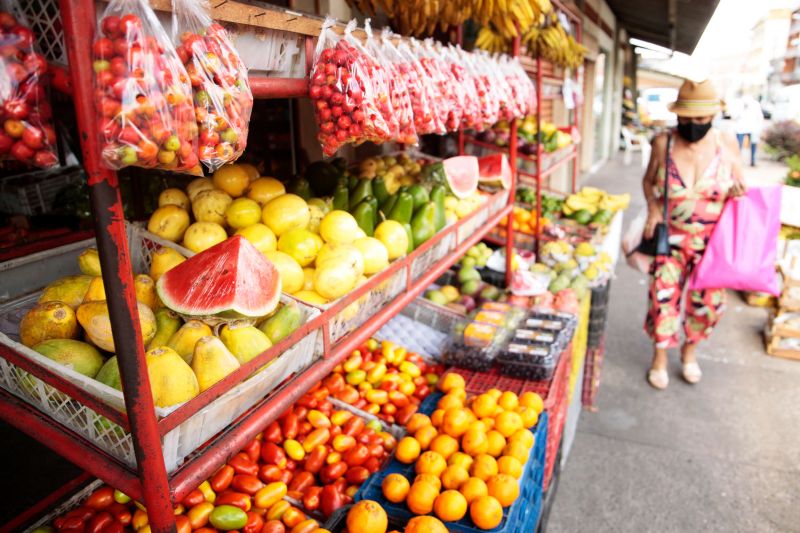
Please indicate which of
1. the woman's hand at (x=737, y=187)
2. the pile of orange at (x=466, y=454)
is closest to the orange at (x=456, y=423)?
the pile of orange at (x=466, y=454)

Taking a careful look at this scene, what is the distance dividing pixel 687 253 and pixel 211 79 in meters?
3.79

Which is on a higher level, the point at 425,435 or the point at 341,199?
the point at 341,199

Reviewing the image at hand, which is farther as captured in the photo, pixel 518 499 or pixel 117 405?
pixel 518 499

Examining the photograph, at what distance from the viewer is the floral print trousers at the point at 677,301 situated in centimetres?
399

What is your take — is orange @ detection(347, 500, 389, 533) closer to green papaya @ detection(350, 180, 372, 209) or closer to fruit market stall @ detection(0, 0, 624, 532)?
fruit market stall @ detection(0, 0, 624, 532)

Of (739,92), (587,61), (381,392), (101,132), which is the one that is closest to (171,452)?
(101,132)

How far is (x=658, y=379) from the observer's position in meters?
4.28

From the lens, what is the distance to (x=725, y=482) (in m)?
3.22

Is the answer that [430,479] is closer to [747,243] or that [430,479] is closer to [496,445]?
[496,445]

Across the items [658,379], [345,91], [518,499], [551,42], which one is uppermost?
[551,42]

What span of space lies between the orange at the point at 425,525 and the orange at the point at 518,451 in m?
0.49

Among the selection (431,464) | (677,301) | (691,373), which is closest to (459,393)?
(431,464)

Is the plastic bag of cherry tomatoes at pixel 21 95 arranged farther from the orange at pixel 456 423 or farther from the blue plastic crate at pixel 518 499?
the orange at pixel 456 423

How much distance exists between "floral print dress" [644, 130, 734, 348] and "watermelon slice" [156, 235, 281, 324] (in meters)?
3.27
